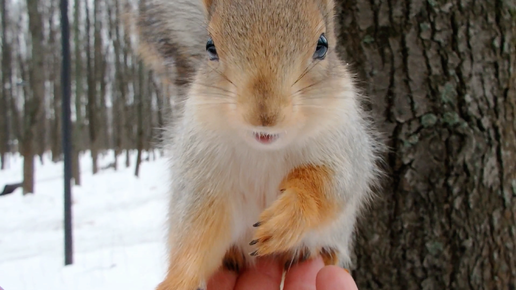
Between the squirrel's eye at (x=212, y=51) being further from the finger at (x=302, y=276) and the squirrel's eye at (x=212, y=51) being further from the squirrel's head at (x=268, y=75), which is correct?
the finger at (x=302, y=276)

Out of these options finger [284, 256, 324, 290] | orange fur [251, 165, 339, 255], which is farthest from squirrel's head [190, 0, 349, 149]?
finger [284, 256, 324, 290]

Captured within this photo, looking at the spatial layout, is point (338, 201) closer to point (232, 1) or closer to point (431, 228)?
point (232, 1)

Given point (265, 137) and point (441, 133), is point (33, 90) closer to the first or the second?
point (265, 137)

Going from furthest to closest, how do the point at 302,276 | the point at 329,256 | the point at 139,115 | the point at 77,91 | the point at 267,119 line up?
the point at 139,115, the point at 77,91, the point at 329,256, the point at 302,276, the point at 267,119

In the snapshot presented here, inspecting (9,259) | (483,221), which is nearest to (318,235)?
(483,221)

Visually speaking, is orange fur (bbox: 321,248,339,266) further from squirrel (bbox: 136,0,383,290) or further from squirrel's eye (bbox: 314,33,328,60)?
squirrel's eye (bbox: 314,33,328,60)

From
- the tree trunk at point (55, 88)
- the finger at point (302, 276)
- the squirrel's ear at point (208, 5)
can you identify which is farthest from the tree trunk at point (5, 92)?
the finger at point (302, 276)

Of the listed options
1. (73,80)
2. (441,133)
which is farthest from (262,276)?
(73,80)

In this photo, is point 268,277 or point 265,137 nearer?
point 265,137
